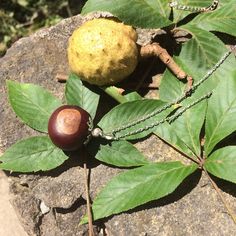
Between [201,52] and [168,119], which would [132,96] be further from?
[201,52]

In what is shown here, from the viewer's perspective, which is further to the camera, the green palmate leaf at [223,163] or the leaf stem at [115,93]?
the leaf stem at [115,93]

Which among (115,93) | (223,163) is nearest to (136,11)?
(115,93)

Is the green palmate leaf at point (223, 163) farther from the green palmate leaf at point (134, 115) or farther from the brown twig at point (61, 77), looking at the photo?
the brown twig at point (61, 77)

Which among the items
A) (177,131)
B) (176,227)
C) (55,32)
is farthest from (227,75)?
(55,32)

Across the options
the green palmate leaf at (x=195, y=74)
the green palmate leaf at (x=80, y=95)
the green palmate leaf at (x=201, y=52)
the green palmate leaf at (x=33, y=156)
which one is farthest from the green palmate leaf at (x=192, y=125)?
the green palmate leaf at (x=33, y=156)

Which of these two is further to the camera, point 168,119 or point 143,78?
point 143,78

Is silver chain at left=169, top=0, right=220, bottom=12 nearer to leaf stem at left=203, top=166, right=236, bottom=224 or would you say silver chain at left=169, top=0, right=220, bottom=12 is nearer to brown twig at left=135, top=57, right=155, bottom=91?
brown twig at left=135, top=57, right=155, bottom=91
